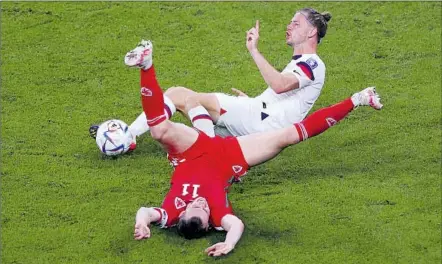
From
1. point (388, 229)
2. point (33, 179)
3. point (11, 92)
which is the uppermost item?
point (11, 92)

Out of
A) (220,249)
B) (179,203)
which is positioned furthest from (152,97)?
(220,249)

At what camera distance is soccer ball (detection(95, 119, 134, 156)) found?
1020cm

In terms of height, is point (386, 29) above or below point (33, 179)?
above

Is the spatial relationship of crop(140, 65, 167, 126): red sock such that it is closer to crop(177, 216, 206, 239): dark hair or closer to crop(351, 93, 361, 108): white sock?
crop(177, 216, 206, 239): dark hair

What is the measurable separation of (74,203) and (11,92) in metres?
2.64

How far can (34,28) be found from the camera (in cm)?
1298

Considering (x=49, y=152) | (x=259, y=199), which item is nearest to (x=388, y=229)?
(x=259, y=199)

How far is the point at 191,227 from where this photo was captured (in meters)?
8.71

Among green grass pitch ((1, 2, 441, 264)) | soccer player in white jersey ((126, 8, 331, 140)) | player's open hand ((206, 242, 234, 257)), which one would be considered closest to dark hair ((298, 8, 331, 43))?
soccer player in white jersey ((126, 8, 331, 140))

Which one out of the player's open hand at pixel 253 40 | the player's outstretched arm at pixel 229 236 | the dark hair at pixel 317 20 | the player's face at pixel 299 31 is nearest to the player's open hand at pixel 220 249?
the player's outstretched arm at pixel 229 236

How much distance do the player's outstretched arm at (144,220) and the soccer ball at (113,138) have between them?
1.52 meters

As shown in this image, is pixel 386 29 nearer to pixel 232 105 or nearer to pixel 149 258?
pixel 232 105

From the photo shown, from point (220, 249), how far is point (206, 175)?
3.10ft

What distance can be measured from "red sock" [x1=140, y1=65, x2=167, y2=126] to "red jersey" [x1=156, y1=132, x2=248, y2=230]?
0.45 metres
